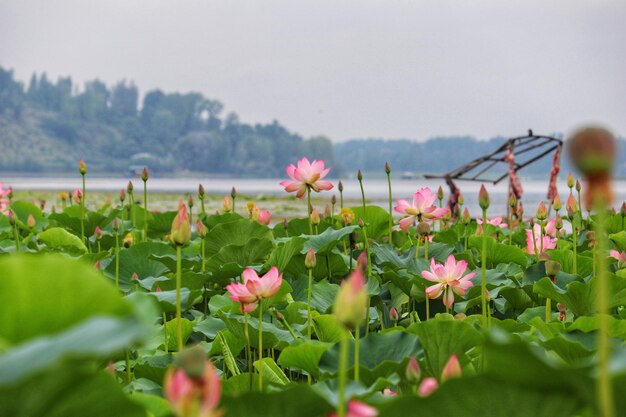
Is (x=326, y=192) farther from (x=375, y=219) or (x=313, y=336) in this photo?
(x=313, y=336)

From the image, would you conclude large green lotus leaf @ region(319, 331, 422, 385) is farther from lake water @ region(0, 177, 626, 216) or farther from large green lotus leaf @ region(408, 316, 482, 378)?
lake water @ region(0, 177, 626, 216)

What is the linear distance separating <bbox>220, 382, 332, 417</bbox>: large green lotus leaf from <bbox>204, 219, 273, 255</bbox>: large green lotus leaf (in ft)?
4.13

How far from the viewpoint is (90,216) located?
260 centimetres

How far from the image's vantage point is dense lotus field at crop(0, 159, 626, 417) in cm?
45

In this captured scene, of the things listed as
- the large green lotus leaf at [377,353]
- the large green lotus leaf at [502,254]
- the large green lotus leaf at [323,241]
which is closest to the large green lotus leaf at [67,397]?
the large green lotus leaf at [377,353]

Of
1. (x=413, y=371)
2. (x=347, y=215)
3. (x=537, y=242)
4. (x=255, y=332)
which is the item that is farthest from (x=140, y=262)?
(x=413, y=371)

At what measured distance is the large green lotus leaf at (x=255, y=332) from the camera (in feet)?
3.95

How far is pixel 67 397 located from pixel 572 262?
160 centimetres

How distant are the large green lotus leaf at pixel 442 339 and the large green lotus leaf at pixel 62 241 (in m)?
1.51

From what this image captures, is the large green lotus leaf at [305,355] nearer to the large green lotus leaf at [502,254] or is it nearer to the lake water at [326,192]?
the large green lotus leaf at [502,254]

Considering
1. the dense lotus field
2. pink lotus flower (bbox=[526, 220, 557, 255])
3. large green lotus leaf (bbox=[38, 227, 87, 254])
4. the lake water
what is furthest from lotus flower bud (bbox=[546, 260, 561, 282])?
the lake water

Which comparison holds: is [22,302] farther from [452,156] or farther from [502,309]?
[452,156]

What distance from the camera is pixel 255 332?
1248 mm

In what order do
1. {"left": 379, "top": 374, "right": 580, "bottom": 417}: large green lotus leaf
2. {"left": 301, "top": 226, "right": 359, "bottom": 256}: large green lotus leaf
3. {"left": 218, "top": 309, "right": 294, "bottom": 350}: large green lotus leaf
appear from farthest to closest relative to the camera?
1. {"left": 301, "top": 226, "right": 359, "bottom": 256}: large green lotus leaf
2. {"left": 218, "top": 309, "right": 294, "bottom": 350}: large green lotus leaf
3. {"left": 379, "top": 374, "right": 580, "bottom": 417}: large green lotus leaf
